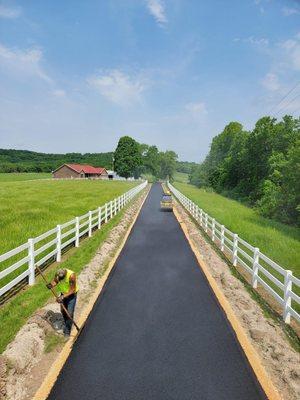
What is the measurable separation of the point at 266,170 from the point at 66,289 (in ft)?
217

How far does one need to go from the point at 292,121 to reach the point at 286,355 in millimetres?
66490

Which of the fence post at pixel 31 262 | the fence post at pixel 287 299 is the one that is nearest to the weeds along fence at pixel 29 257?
the fence post at pixel 31 262

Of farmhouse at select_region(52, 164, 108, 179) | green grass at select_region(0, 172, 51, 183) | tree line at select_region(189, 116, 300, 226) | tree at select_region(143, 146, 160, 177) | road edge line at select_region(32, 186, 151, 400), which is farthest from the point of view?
tree at select_region(143, 146, 160, 177)

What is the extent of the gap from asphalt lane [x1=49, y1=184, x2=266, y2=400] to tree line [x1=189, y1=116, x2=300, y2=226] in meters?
23.8

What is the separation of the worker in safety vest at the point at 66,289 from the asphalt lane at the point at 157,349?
0.44 m

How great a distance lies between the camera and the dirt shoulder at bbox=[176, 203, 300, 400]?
640 centimetres

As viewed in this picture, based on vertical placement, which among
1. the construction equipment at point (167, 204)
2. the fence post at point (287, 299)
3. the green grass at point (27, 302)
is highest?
the fence post at point (287, 299)

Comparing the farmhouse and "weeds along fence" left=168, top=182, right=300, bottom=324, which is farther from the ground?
"weeds along fence" left=168, top=182, right=300, bottom=324

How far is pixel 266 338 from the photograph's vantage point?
7.97m

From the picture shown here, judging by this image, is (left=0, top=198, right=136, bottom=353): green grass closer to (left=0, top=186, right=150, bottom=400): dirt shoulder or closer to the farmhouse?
(left=0, top=186, right=150, bottom=400): dirt shoulder

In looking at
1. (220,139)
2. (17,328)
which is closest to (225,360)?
(17,328)

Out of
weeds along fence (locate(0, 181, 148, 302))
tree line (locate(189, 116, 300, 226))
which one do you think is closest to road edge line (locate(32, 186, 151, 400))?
weeds along fence (locate(0, 181, 148, 302))

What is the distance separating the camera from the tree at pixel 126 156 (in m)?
121

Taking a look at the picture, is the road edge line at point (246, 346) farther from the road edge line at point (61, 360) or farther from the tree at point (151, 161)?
the tree at point (151, 161)
